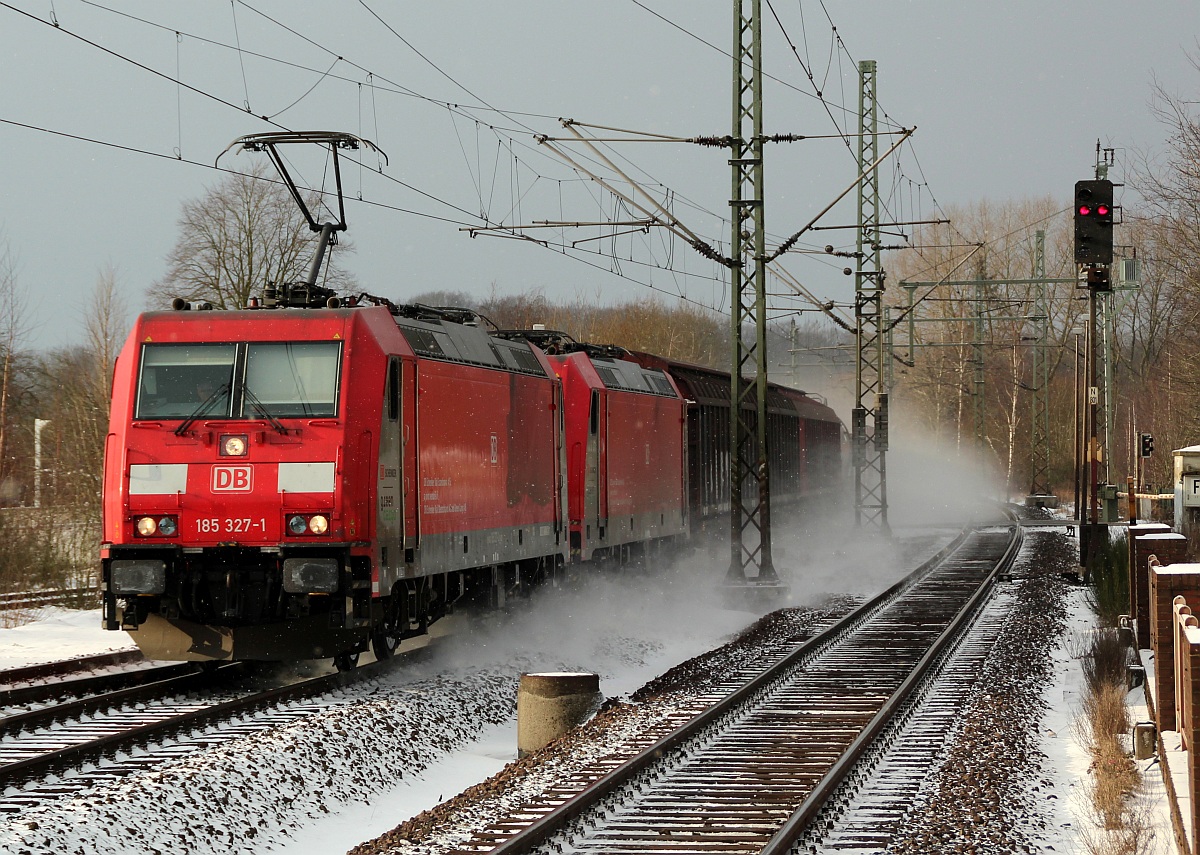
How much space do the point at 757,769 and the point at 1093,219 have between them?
37.4 feet

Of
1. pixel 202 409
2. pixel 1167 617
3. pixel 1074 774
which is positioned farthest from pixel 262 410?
pixel 1167 617

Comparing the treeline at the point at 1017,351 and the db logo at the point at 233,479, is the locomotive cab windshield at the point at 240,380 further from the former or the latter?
the treeline at the point at 1017,351

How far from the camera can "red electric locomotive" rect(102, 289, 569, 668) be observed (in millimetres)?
12289

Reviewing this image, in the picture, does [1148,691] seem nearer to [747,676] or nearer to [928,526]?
[747,676]

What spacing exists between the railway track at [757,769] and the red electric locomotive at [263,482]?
3378 millimetres

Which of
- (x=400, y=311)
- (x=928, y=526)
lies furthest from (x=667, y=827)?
(x=928, y=526)

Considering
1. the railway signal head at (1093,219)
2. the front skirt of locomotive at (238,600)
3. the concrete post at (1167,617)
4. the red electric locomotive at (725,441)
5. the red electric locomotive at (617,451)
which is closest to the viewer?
the concrete post at (1167,617)

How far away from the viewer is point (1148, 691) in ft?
37.9

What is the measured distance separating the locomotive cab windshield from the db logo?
1.63 ft

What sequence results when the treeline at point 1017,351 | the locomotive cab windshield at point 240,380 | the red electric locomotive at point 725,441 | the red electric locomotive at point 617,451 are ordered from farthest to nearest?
the treeline at point 1017,351 < the red electric locomotive at point 725,441 < the red electric locomotive at point 617,451 < the locomotive cab windshield at point 240,380

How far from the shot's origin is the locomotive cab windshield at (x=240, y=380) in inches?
494

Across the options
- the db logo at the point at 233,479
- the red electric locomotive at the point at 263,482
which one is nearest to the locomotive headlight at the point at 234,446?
the red electric locomotive at the point at 263,482

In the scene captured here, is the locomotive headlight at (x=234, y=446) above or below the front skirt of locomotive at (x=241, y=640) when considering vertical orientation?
above

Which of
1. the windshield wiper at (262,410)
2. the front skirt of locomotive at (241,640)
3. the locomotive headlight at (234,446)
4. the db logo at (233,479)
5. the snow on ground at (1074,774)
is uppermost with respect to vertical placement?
the windshield wiper at (262,410)
